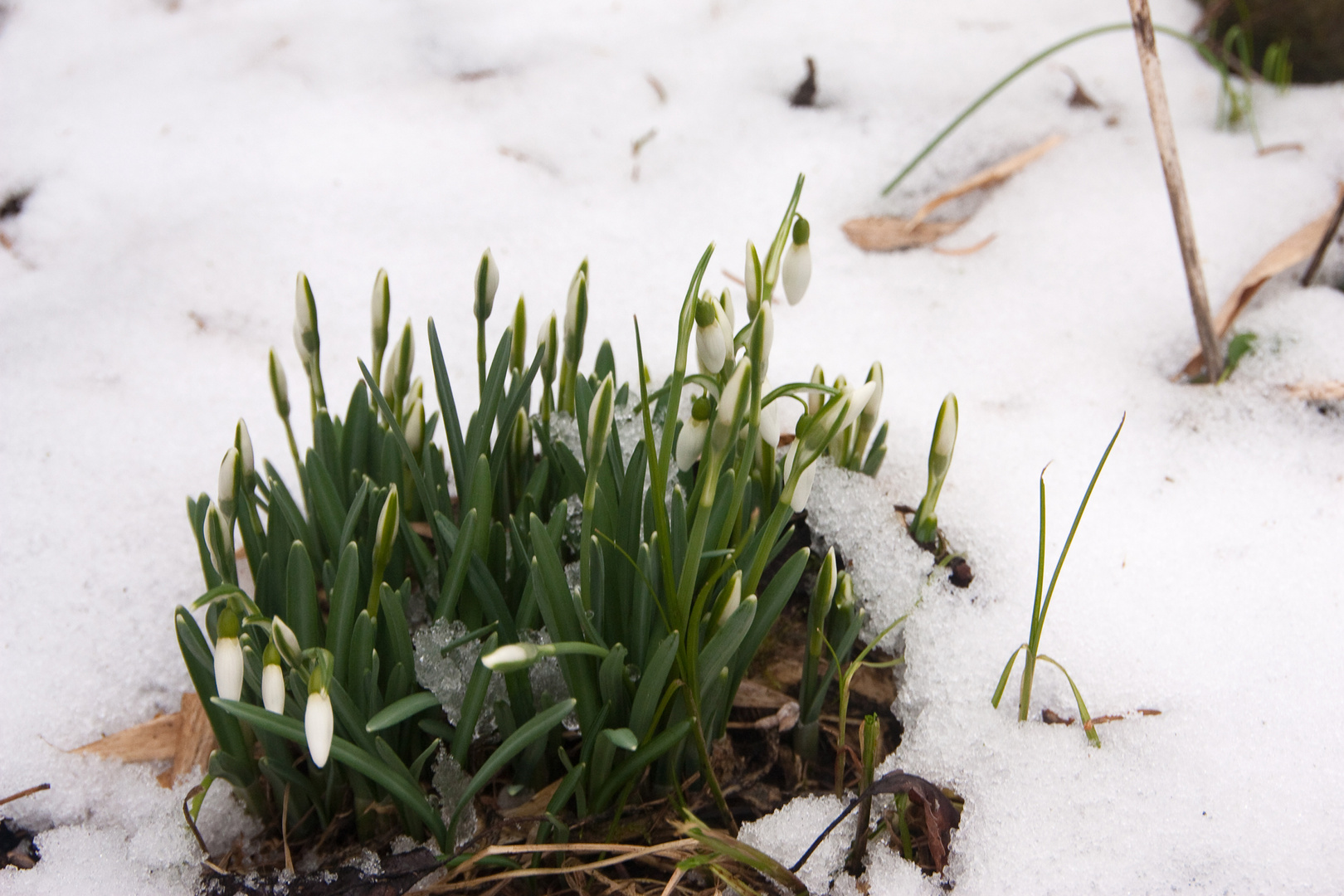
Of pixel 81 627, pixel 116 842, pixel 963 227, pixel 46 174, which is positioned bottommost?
pixel 116 842

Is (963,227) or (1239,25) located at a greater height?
(1239,25)

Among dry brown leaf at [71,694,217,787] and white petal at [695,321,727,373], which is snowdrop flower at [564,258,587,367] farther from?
dry brown leaf at [71,694,217,787]

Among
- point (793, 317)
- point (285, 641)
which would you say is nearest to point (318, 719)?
point (285, 641)

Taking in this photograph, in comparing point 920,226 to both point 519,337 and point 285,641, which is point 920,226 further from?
point 285,641

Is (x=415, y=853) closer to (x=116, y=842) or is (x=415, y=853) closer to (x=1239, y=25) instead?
(x=116, y=842)

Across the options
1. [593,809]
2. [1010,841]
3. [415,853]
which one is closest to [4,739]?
[415,853]

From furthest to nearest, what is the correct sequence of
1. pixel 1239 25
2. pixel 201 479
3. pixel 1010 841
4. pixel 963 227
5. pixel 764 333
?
→ 1. pixel 1239 25
2. pixel 963 227
3. pixel 201 479
4. pixel 1010 841
5. pixel 764 333
